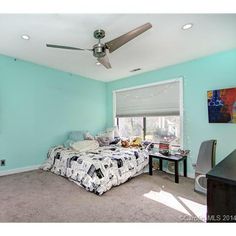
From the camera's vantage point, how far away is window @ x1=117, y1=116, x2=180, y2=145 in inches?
150

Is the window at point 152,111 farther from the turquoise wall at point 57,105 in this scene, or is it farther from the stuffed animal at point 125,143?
the stuffed animal at point 125,143

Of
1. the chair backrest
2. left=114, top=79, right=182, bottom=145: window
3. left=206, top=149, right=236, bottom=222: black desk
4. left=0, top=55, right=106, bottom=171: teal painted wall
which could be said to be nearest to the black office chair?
the chair backrest

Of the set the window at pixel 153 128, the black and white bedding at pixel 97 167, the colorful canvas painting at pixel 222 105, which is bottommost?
the black and white bedding at pixel 97 167

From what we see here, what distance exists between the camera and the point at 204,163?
2494 mm

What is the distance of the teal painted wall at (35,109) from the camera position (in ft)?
11.4

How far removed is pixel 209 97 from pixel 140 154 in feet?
5.77

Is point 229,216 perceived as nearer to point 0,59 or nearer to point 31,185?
point 31,185

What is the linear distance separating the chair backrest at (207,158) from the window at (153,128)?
44.0 inches

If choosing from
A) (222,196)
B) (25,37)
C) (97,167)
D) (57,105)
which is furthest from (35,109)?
(222,196)

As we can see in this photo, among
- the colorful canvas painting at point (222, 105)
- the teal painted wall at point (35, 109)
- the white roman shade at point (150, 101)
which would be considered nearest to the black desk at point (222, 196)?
the colorful canvas painting at point (222, 105)

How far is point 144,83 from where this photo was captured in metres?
4.33

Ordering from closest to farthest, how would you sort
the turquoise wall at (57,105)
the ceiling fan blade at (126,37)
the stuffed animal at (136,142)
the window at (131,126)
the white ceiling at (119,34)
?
the ceiling fan blade at (126,37) → the white ceiling at (119,34) → the turquoise wall at (57,105) → the stuffed animal at (136,142) → the window at (131,126)

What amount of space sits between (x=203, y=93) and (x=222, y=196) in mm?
2718
